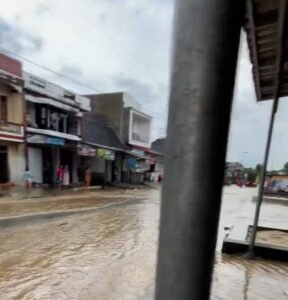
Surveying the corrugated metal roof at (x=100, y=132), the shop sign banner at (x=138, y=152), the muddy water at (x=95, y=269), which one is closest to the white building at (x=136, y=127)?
the shop sign banner at (x=138, y=152)

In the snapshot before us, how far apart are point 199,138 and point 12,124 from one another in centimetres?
2174

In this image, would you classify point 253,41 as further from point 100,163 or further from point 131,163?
point 131,163

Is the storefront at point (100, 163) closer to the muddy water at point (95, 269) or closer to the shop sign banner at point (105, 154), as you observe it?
the shop sign banner at point (105, 154)

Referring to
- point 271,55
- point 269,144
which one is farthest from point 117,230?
point 271,55

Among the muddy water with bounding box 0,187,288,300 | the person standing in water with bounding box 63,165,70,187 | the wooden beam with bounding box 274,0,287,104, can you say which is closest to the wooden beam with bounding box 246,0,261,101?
the wooden beam with bounding box 274,0,287,104

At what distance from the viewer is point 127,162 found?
3519cm

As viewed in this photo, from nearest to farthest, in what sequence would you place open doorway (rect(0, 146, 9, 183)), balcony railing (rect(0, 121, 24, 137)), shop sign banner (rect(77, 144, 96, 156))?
1. balcony railing (rect(0, 121, 24, 137))
2. open doorway (rect(0, 146, 9, 183))
3. shop sign banner (rect(77, 144, 96, 156))

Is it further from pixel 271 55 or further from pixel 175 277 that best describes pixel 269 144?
pixel 175 277

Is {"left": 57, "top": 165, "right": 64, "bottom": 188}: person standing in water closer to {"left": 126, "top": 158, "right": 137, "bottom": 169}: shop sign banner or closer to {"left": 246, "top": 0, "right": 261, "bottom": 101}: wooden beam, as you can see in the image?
{"left": 126, "top": 158, "right": 137, "bottom": 169}: shop sign banner

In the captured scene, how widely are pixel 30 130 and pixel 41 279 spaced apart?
715 inches

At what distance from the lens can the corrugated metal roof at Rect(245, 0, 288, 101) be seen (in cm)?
298

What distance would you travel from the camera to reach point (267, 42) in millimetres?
3965

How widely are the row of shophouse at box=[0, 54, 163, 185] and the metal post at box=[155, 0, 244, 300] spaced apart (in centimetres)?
1603

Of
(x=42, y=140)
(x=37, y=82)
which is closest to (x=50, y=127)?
(x=42, y=140)
